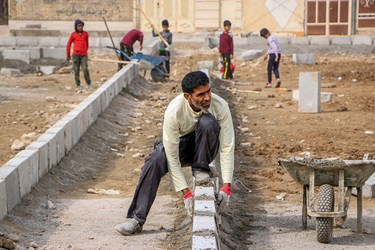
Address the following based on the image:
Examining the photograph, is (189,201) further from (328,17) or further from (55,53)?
(328,17)

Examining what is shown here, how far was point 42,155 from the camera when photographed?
9977 millimetres

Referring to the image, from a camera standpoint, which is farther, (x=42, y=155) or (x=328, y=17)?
(x=328, y=17)

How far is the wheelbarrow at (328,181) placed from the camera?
7664mm

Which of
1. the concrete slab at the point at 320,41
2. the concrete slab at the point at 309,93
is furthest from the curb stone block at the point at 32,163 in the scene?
the concrete slab at the point at 320,41

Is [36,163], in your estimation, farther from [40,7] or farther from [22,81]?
[40,7]

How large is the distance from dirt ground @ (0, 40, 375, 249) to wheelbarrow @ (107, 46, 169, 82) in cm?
43

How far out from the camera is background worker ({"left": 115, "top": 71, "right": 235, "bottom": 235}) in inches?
296

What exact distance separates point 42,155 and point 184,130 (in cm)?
271

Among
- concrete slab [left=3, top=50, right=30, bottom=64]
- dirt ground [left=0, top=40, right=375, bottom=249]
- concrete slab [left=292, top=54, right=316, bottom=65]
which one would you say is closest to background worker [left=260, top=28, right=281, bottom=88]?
dirt ground [left=0, top=40, right=375, bottom=249]

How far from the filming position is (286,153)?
12.6 meters

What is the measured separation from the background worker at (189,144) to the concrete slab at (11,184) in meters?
1.17

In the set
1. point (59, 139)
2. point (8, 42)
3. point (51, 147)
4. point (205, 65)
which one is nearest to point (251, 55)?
point (205, 65)

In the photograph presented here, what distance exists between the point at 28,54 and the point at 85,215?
58.7 feet

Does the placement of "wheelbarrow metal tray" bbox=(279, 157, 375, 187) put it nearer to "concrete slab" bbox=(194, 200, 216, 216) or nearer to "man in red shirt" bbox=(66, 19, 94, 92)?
"concrete slab" bbox=(194, 200, 216, 216)
